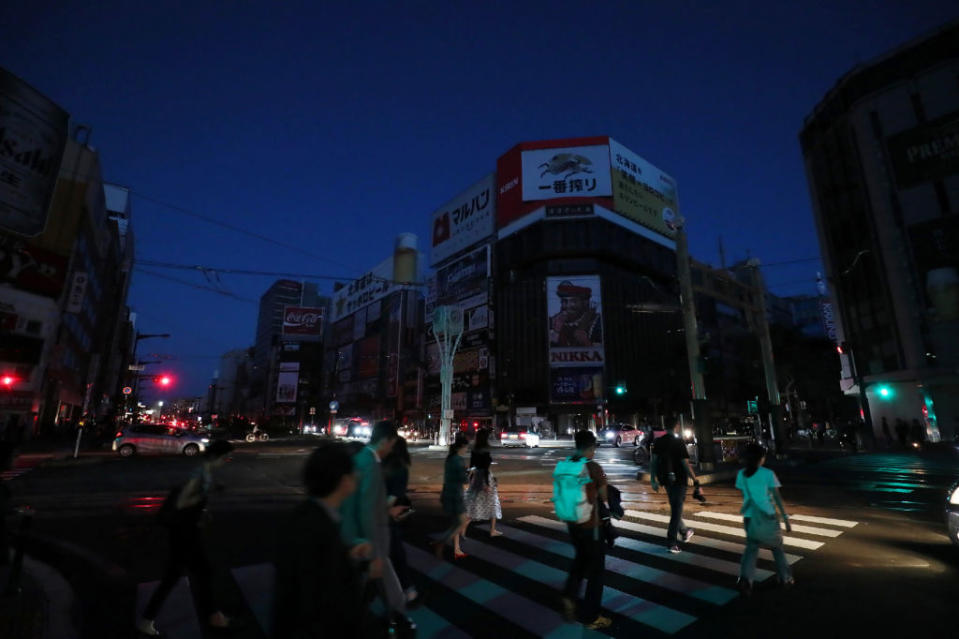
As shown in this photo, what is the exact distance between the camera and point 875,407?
35.4 metres

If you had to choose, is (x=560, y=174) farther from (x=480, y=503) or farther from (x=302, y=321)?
(x=302, y=321)

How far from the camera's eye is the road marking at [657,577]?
5.10 meters

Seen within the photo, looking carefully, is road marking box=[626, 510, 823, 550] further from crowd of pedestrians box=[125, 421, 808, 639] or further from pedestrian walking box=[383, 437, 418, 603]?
pedestrian walking box=[383, 437, 418, 603]

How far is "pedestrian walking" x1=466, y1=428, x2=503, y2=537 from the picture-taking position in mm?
7391

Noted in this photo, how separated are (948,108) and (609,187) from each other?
38868mm

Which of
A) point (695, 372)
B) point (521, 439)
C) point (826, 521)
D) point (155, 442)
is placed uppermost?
A: point (695, 372)

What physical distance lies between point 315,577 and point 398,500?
3.03 m

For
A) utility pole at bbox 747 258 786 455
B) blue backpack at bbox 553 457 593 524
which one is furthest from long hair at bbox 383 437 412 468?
utility pole at bbox 747 258 786 455

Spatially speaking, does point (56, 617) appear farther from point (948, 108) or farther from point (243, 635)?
point (948, 108)

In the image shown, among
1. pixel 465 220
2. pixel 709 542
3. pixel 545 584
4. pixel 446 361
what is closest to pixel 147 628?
pixel 545 584

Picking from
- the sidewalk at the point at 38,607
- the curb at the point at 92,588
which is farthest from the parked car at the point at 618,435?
the sidewalk at the point at 38,607

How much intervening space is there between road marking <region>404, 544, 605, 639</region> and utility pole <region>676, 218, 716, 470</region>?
12332mm

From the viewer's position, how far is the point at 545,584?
5441 mm

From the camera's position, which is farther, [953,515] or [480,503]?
[480,503]
